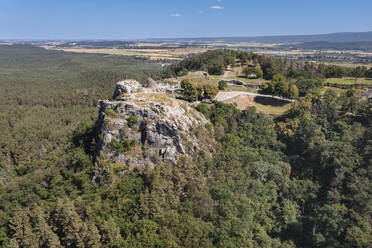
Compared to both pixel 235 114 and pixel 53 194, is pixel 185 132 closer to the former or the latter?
pixel 235 114

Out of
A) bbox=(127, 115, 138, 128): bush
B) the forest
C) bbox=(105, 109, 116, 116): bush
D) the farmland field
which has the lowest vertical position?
the forest

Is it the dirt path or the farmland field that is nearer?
the dirt path

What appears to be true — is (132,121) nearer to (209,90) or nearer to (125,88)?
(125,88)

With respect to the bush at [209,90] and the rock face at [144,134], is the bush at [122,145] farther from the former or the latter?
the bush at [209,90]

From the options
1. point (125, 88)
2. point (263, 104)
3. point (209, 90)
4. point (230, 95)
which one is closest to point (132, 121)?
point (125, 88)

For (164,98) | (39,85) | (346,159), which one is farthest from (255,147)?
(39,85)

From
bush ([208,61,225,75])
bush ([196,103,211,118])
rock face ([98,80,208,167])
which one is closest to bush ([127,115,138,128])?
rock face ([98,80,208,167])

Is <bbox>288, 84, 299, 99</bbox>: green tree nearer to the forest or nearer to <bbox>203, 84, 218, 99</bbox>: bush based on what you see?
the forest

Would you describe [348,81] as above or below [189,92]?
above
